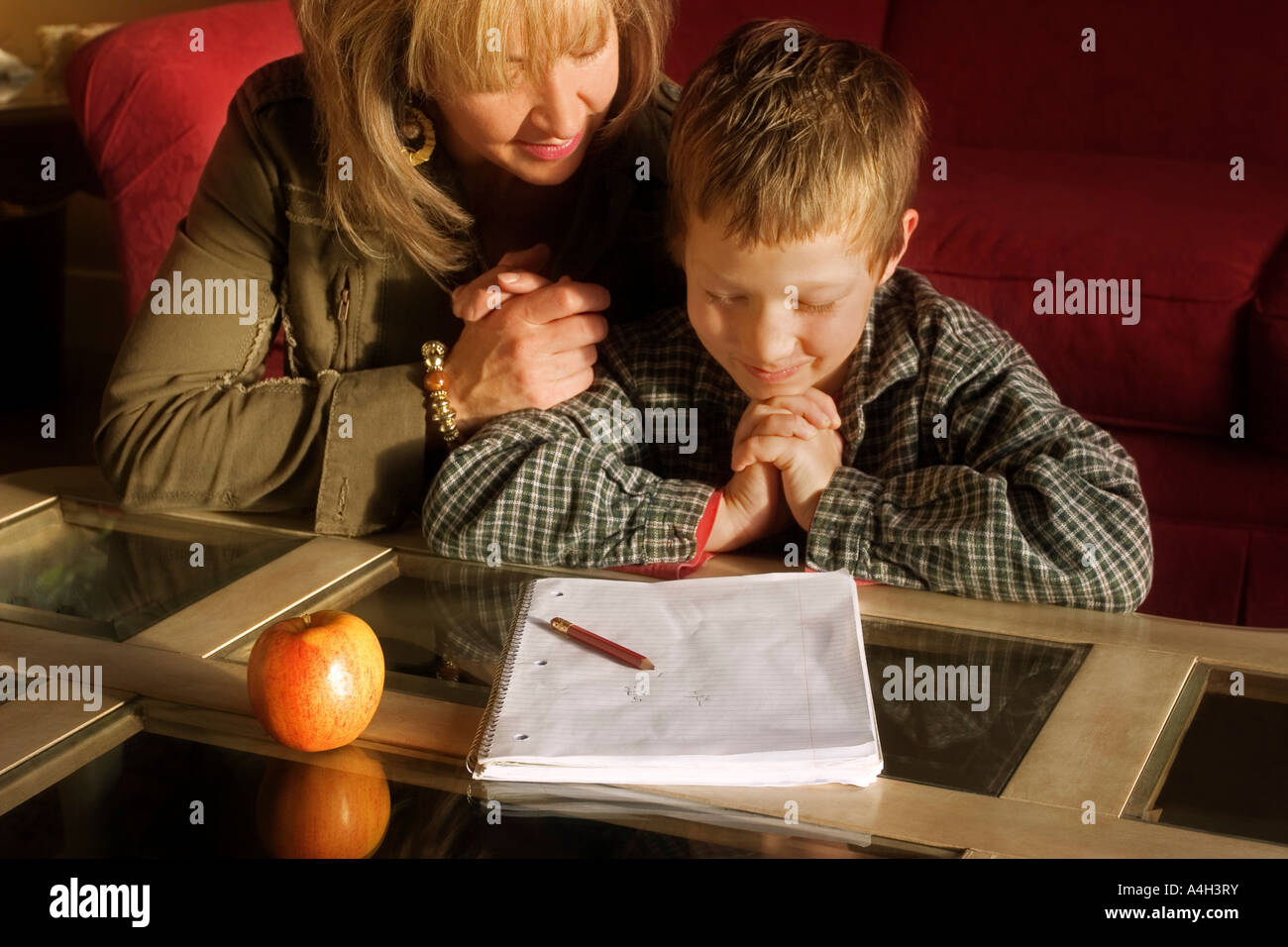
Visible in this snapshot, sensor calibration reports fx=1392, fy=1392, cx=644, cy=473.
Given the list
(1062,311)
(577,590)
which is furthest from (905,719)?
(1062,311)

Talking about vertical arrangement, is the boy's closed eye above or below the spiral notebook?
above

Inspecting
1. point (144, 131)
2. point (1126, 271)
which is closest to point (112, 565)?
point (144, 131)

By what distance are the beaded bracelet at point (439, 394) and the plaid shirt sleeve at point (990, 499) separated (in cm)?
35

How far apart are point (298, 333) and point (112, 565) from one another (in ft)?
1.11

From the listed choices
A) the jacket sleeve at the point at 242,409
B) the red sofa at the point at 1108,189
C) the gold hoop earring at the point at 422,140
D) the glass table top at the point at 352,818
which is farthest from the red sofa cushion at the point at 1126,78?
the glass table top at the point at 352,818

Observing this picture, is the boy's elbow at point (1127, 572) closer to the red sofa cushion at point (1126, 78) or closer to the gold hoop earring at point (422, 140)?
the gold hoop earring at point (422, 140)

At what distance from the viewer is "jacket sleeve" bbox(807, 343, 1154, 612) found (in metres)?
1.01

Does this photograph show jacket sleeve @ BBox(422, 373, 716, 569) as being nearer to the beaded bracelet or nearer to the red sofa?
the beaded bracelet

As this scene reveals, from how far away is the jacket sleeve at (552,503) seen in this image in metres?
1.09

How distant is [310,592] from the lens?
1.02 metres

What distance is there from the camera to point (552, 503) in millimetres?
1122

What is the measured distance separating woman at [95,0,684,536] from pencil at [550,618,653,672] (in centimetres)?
29

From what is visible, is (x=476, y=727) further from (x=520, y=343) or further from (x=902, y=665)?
(x=520, y=343)

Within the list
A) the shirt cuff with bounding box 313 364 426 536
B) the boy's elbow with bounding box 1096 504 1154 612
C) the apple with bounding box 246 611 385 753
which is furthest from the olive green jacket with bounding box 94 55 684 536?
the boy's elbow with bounding box 1096 504 1154 612
